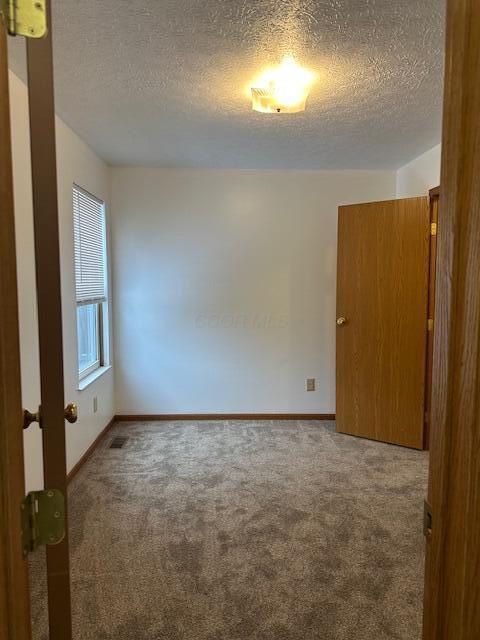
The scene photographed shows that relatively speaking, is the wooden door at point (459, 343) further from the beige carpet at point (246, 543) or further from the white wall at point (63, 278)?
the white wall at point (63, 278)

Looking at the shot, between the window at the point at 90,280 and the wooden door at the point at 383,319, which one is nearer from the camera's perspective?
the window at the point at 90,280

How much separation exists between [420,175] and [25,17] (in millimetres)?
3615

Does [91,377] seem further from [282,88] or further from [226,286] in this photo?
[282,88]

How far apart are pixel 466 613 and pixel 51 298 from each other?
0.83 m

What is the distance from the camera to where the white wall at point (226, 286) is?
4.09 meters

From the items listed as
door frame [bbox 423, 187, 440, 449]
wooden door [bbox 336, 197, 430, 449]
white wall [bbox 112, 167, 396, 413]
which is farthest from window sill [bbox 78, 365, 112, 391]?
door frame [bbox 423, 187, 440, 449]

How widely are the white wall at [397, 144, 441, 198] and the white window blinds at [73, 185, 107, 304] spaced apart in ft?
8.98

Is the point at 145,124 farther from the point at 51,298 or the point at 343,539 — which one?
the point at 343,539

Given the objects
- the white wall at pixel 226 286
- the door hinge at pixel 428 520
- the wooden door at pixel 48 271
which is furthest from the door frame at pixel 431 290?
the wooden door at pixel 48 271

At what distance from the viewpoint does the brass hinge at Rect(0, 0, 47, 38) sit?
64 centimetres

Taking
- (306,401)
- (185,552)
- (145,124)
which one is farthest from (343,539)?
(145,124)

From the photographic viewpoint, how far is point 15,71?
83.0 inches

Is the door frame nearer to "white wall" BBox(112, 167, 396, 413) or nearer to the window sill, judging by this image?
"white wall" BBox(112, 167, 396, 413)

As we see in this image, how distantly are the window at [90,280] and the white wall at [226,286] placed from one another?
21 centimetres
